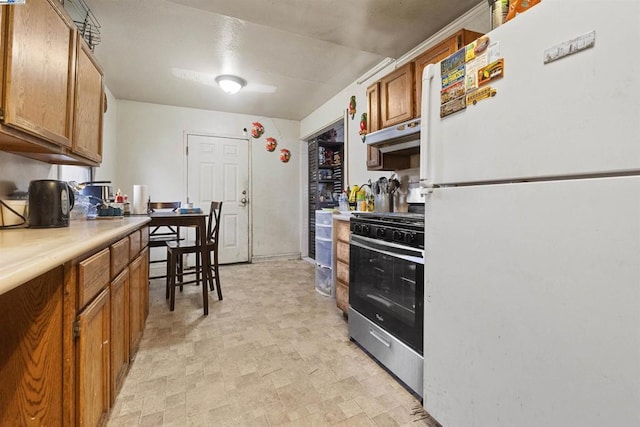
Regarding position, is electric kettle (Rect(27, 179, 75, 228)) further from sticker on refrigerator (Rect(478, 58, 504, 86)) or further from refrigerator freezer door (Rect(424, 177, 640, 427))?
sticker on refrigerator (Rect(478, 58, 504, 86))

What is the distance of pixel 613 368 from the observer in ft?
2.38

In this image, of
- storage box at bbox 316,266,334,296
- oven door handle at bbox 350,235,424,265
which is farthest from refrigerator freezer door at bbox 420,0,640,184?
storage box at bbox 316,266,334,296

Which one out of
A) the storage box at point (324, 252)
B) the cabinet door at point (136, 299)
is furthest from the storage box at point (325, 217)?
the cabinet door at point (136, 299)

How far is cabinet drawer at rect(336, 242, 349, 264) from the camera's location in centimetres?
246

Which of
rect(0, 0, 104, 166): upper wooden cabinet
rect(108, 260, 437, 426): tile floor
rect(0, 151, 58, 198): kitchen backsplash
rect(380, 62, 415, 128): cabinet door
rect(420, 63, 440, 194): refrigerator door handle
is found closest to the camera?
rect(0, 0, 104, 166): upper wooden cabinet

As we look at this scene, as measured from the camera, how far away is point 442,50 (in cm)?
187

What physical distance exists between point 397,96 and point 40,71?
7.02ft

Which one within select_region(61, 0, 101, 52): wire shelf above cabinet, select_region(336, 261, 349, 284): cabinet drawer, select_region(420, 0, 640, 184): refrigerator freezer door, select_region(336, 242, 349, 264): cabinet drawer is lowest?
select_region(336, 261, 349, 284): cabinet drawer

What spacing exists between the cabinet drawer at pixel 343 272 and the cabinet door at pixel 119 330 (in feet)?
5.17

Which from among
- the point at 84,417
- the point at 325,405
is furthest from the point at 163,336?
the point at 325,405

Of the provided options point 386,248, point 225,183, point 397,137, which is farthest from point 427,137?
point 225,183

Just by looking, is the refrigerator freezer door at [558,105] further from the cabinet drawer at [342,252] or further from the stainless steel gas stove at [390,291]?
the cabinet drawer at [342,252]

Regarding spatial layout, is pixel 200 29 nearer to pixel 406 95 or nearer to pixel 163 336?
pixel 406 95

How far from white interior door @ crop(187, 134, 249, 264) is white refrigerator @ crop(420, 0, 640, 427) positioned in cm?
401
